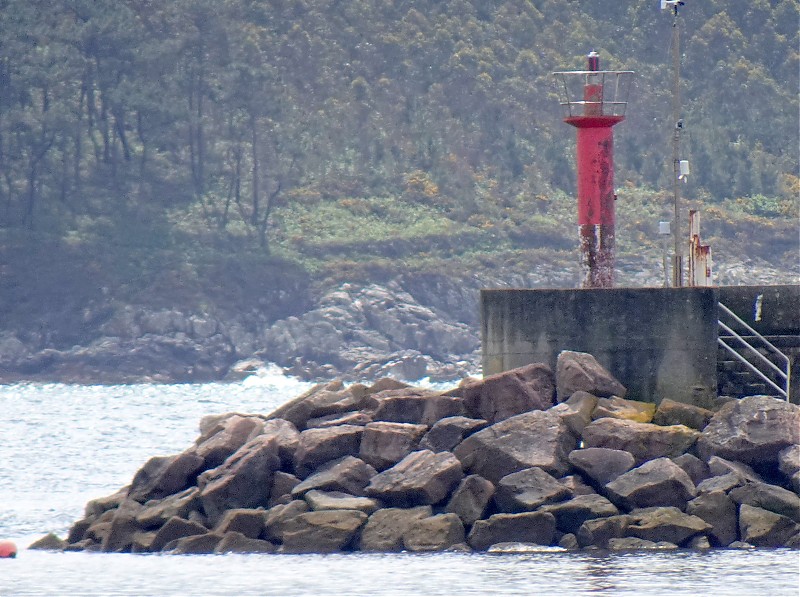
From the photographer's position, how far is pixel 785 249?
288ft

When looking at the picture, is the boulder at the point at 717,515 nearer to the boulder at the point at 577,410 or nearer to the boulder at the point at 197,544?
the boulder at the point at 577,410

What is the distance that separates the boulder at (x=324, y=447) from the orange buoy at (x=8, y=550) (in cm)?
348

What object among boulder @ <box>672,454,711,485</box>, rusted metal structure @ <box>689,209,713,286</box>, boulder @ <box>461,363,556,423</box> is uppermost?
rusted metal structure @ <box>689,209,713,286</box>

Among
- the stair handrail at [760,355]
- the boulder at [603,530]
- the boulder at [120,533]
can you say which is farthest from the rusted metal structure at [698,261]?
the boulder at [120,533]

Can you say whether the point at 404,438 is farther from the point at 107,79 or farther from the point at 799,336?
the point at 107,79

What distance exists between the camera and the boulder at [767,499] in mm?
18203

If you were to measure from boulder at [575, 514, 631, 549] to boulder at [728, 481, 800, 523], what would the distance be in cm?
119

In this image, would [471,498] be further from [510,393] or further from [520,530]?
[510,393]

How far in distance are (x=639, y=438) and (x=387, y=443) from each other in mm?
2701

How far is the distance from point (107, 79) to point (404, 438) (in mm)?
67977

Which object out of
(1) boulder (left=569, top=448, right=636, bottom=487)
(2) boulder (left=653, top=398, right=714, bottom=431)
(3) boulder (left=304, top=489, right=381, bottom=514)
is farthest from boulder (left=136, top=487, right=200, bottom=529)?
(2) boulder (left=653, top=398, right=714, bottom=431)

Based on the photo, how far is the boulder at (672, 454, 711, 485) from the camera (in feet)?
61.3

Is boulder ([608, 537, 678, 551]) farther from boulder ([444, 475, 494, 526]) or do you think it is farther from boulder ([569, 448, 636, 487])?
boulder ([444, 475, 494, 526])

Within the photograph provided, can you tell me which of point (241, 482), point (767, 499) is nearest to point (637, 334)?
point (767, 499)
